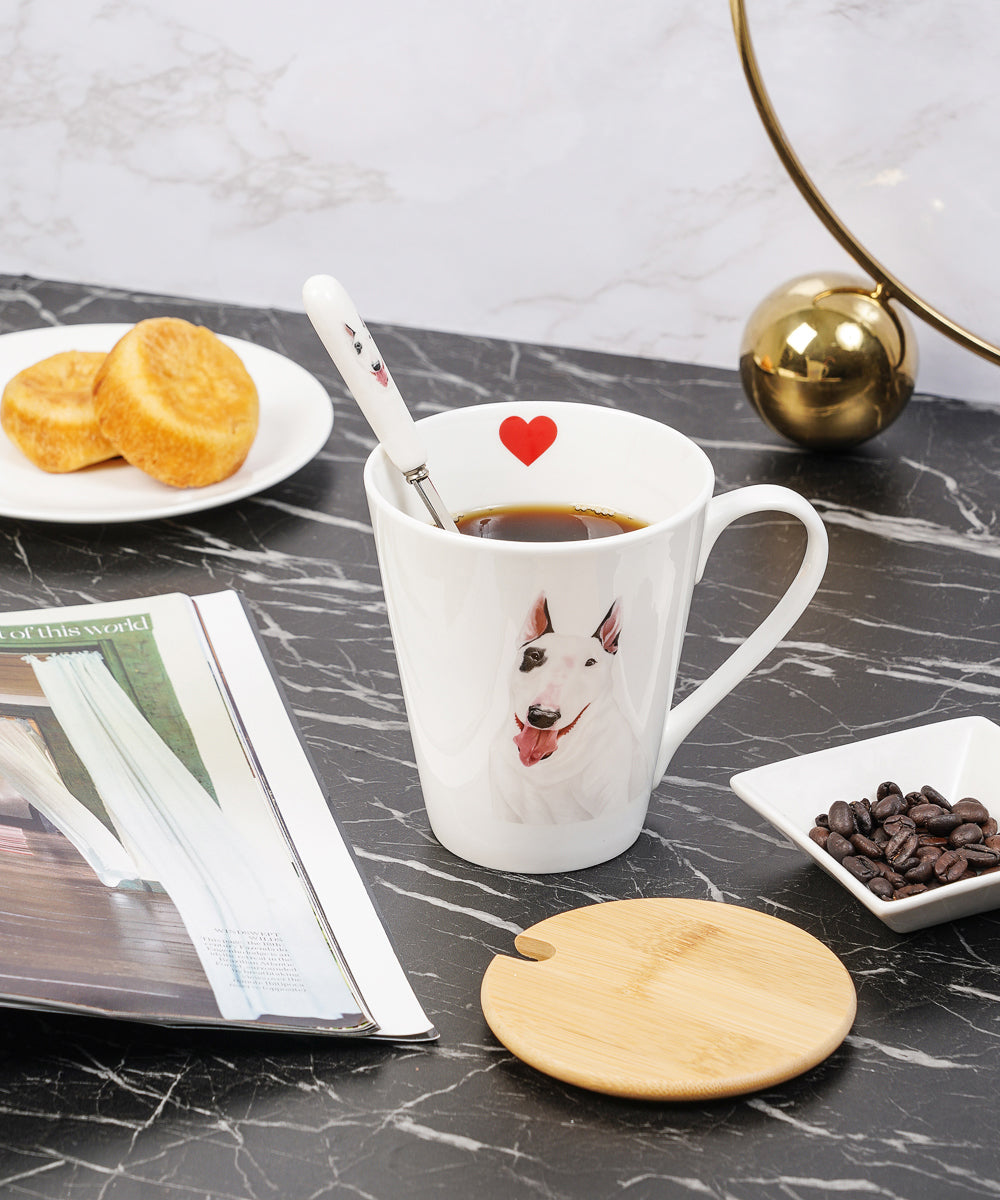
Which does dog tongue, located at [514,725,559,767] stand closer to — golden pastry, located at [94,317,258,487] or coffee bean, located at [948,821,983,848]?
coffee bean, located at [948,821,983,848]

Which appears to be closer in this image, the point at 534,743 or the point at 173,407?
the point at 534,743

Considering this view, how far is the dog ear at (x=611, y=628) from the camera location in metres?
0.48

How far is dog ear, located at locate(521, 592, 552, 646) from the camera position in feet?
1.55

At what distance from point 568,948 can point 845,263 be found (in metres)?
0.78

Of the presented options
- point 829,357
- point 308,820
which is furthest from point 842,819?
point 829,357

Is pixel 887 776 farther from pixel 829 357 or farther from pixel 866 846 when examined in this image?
pixel 829 357

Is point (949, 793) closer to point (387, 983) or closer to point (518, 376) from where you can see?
point (387, 983)

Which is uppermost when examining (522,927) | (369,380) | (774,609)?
(369,380)

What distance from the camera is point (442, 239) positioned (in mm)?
1162

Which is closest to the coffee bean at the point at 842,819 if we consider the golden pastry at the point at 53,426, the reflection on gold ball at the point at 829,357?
the reflection on gold ball at the point at 829,357

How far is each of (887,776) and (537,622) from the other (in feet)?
0.70

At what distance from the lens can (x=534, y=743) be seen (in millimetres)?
507

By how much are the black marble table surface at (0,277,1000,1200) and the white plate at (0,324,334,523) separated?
2 cm

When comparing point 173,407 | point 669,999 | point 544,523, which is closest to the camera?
point 669,999
